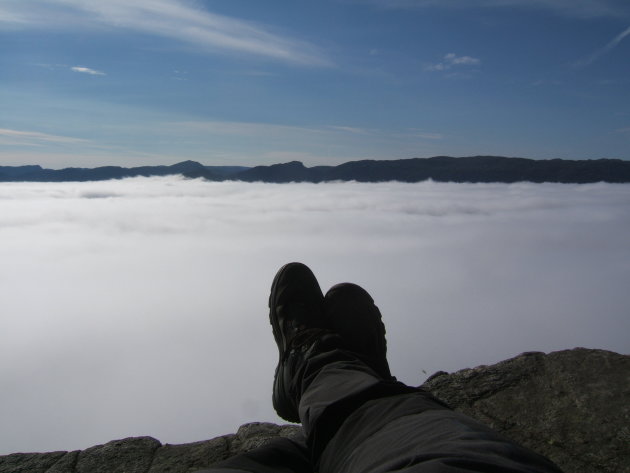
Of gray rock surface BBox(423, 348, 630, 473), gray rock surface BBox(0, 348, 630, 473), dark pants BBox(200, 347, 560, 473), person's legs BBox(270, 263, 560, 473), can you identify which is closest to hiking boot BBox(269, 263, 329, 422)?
person's legs BBox(270, 263, 560, 473)

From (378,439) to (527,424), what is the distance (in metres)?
1.08

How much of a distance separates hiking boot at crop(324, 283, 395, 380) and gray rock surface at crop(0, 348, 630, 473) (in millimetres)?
344

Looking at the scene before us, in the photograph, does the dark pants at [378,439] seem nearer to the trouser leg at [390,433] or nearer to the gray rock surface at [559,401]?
the trouser leg at [390,433]

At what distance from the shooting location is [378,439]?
1135 millimetres

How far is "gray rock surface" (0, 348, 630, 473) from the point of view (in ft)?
5.74

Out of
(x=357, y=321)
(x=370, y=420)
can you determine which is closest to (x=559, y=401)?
(x=357, y=321)

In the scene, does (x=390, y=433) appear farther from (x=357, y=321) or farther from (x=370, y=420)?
(x=357, y=321)

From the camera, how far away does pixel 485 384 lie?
2279mm

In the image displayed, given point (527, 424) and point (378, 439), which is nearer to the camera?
point (378, 439)

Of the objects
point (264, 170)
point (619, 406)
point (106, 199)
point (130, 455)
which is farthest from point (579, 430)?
point (106, 199)

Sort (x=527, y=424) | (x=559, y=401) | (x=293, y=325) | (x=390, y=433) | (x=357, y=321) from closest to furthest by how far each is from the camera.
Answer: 1. (x=390, y=433)
2. (x=527, y=424)
3. (x=559, y=401)
4. (x=357, y=321)
5. (x=293, y=325)

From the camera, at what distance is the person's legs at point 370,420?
915 millimetres

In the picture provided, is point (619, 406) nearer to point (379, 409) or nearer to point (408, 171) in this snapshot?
point (379, 409)

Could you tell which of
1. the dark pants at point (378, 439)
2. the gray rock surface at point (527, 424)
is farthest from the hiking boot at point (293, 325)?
the dark pants at point (378, 439)
